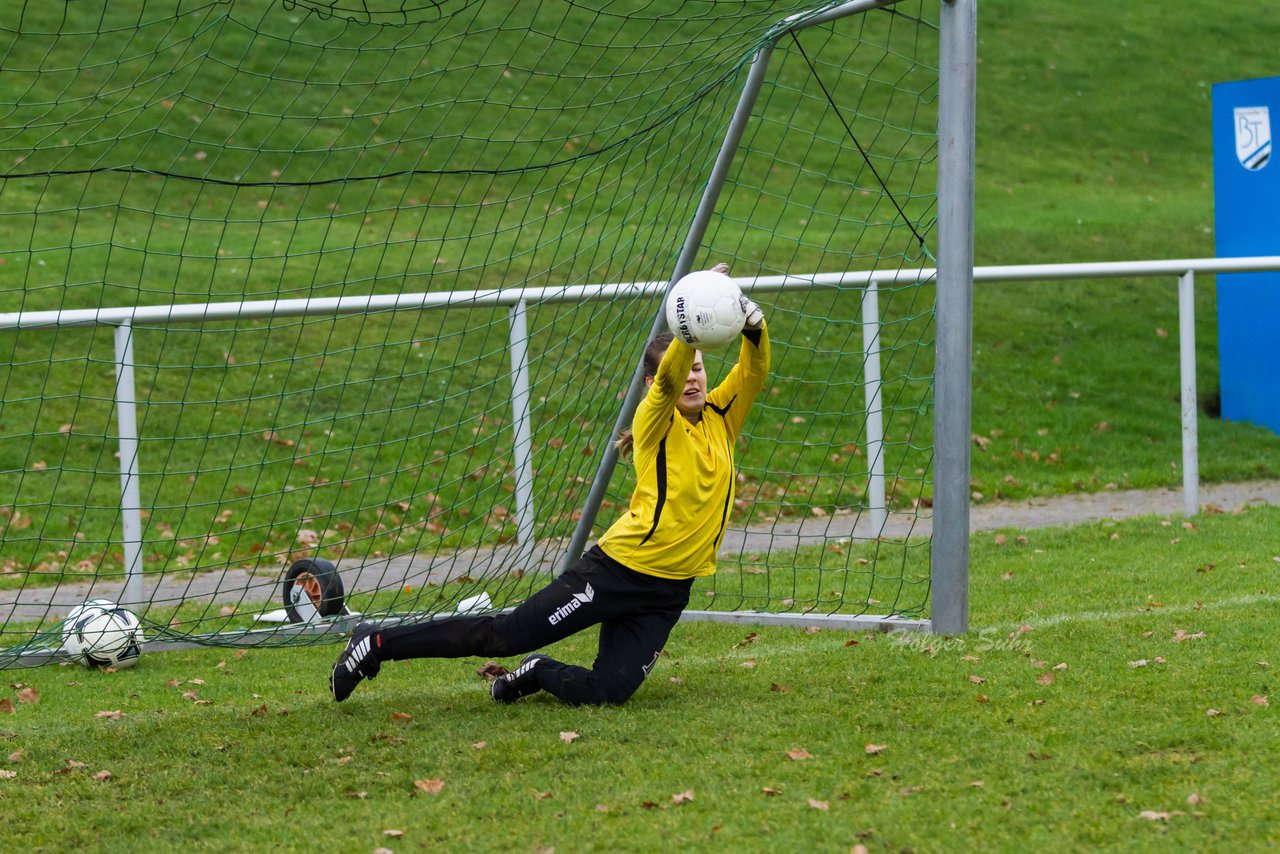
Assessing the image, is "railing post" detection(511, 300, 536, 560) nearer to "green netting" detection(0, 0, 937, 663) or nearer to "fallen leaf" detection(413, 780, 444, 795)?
"green netting" detection(0, 0, 937, 663)

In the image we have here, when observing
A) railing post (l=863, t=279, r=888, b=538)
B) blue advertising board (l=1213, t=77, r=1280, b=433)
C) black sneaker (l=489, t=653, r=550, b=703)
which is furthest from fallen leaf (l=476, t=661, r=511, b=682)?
blue advertising board (l=1213, t=77, r=1280, b=433)

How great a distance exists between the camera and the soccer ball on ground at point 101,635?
588cm

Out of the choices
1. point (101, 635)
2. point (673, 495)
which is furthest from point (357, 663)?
point (101, 635)

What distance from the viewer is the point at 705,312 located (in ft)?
14.6

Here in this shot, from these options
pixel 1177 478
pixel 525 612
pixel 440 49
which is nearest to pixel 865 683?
pixel 525 612

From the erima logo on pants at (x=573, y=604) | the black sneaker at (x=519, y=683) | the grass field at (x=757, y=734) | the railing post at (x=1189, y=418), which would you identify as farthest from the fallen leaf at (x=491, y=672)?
the railing post at (x=1189, y=418)

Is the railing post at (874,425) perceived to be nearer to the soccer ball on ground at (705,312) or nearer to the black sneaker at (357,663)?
the soccer ball on ground at (705,312)

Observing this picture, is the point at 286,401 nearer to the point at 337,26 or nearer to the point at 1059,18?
the point at 337,26

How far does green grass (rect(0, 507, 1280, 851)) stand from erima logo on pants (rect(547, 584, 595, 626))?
1.12 ft

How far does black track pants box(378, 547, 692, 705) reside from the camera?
4.78m

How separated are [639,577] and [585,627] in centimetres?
26

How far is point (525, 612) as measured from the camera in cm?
482

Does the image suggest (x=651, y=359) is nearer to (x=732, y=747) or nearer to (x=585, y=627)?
(x=585, y=627)

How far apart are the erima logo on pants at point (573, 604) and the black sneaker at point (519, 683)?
0.23m
